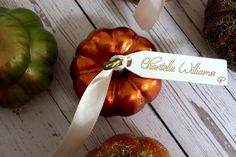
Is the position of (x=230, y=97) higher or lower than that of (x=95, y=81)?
lower

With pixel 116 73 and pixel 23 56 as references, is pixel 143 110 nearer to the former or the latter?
pixel 116 73

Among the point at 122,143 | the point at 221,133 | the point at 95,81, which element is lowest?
the point at 221,133

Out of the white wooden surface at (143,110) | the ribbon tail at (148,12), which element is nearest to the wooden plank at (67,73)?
the white wooden surface at (143,110)

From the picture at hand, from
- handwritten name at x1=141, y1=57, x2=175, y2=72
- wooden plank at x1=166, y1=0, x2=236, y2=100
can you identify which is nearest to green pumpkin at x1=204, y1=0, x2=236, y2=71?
wooden plank at x1=166, y1=0, x2=236, y2=100

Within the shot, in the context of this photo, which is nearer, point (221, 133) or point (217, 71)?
point (217, 71)

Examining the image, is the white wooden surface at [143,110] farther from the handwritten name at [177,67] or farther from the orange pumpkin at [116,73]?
the handwritten name at [177,67]

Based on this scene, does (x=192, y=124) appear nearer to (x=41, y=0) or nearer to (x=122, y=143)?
(x=122, y=143)

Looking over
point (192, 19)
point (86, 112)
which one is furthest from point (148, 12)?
point (86, 112)

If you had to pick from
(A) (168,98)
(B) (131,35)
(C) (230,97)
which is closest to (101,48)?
(B) (131,35)
